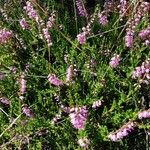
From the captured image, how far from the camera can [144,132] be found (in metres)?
2.93

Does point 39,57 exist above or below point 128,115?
above

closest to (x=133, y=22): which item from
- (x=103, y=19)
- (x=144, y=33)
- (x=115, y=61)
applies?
(x=144, y=33)

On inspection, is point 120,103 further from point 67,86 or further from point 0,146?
point 0,146

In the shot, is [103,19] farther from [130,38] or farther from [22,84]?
[22,84]

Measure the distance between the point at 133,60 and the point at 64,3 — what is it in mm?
1067

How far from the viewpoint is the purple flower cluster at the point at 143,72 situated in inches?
105

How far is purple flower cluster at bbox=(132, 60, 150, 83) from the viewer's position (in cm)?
268

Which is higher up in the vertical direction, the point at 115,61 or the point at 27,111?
the point at 115,61

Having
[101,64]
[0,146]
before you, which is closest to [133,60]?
[101,64]

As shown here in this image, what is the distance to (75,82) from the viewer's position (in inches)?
119

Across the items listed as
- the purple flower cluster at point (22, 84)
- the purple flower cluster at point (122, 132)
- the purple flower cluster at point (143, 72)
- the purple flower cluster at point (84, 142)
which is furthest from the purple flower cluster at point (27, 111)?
the purple flower cluster at point (143, 72)

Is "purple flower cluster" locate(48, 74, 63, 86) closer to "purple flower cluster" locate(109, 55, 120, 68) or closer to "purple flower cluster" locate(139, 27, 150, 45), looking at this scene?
"purple flower cluster" locate(109, 55, 120, 68)

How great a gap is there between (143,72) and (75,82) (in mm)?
491

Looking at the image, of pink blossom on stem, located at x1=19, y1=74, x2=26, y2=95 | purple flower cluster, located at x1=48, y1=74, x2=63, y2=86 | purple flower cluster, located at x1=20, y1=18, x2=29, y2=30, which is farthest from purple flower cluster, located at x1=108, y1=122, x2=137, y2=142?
purple flower cluster, located at x1=20, y1=18, x2=29, y2=30
